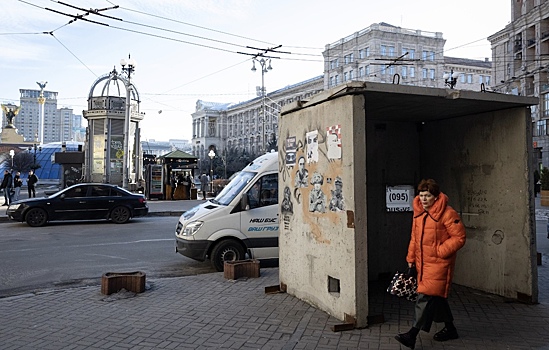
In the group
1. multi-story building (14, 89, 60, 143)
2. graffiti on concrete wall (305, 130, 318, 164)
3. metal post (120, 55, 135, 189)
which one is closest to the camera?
graffiti on concrete wall (305, 130, 318, 164)

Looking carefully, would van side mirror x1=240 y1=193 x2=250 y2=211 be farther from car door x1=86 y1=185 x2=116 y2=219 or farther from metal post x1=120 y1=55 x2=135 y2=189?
metal post x1=120 y1=55 x2=135 y2=189

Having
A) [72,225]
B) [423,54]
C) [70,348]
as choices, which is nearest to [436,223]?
[70,348]

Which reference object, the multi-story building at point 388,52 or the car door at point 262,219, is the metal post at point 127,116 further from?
the multi-story building at point 388,52

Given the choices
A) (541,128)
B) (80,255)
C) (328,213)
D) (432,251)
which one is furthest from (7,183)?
(541,128)

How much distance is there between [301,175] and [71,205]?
11851mm

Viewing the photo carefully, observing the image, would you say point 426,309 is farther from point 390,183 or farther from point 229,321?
point 390,183

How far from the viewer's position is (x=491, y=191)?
6.51 meters

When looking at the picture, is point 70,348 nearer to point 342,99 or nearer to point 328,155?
point 328,155

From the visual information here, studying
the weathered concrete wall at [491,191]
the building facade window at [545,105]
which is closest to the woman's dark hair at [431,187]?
the weathered concrete wall at [491,191]

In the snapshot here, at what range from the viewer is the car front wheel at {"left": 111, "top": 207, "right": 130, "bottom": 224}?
643 inches

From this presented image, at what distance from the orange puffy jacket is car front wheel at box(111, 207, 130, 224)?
13.5m

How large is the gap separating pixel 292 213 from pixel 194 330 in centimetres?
204

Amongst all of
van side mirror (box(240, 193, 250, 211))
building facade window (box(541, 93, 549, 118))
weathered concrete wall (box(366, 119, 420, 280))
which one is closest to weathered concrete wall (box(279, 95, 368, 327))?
weathered concrete wall (box(366, 119, 420, 280))

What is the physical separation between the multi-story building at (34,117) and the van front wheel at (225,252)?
123 meters
